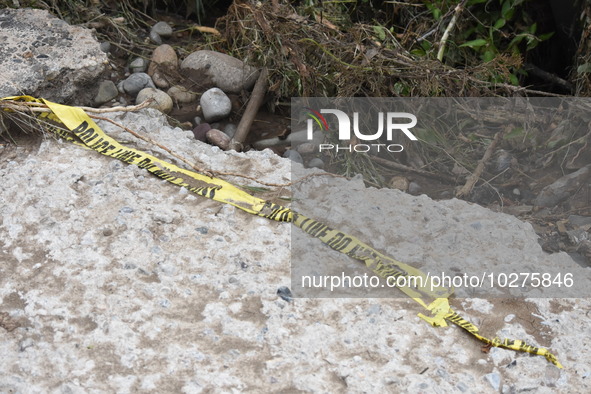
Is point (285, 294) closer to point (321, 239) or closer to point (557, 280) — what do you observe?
point (321, 239)

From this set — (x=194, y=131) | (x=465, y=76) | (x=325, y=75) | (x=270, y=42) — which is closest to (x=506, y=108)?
(x=465, y=76)

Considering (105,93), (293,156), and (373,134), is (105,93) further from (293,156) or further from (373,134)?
(373,134)

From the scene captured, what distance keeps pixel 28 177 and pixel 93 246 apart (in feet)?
2.09

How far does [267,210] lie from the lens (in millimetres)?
3092

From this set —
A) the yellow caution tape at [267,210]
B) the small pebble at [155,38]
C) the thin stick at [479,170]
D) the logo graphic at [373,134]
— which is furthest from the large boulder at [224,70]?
the thin stick at [479,170]

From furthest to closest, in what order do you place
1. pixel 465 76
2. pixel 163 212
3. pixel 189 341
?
pixel 465 76, pixel 163 212, pixel 189 341

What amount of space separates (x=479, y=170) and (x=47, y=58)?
7.71 ft

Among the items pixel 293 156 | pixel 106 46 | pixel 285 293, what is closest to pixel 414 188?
pixel 293 156

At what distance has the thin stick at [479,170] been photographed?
363 centimetres

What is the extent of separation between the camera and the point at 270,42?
400 cm

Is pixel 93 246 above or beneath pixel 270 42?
beneath

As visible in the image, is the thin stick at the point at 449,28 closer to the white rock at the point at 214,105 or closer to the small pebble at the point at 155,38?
the white rock at the point at 214,105

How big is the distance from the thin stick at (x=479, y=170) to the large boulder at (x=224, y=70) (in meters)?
1.38

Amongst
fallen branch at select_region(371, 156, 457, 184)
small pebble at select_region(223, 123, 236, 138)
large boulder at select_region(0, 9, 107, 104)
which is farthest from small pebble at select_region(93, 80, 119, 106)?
fallen branch at select_region(371, 156, 457, 184)
